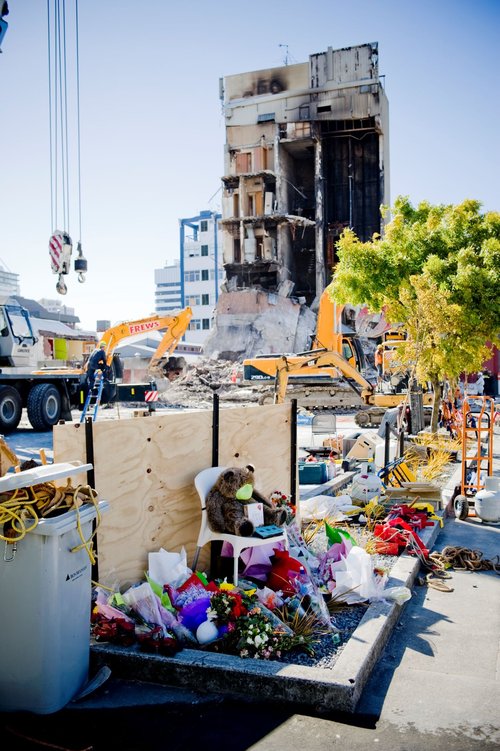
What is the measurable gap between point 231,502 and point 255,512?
20 cm

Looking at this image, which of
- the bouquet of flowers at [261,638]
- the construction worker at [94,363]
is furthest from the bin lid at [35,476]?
the construction worker at [94,363]

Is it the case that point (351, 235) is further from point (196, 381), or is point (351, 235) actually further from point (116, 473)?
point (196, 381)

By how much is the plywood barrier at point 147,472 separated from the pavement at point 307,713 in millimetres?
957

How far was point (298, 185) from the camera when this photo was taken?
5181cm

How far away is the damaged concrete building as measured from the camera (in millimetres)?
47344

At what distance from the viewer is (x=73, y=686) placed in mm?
3504

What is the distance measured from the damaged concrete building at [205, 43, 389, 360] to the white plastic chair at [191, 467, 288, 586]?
135 ft

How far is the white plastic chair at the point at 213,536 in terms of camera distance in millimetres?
4688

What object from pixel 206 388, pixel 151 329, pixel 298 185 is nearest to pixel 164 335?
pixel 151 329

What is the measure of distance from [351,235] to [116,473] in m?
10.9

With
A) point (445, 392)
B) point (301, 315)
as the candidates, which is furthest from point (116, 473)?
point (301, 315)

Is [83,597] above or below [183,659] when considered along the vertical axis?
above

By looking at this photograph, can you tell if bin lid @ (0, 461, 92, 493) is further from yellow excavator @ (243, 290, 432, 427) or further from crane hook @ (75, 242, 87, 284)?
yellow excavator @ (243, 290, 432, 427)

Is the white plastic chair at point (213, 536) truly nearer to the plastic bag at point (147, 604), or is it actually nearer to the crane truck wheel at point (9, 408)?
the plastic bag at point (147, 604)
